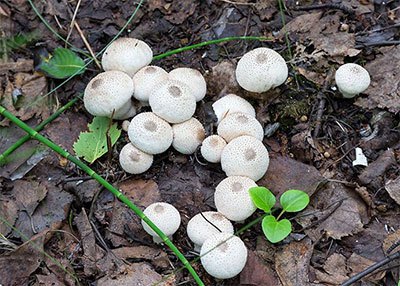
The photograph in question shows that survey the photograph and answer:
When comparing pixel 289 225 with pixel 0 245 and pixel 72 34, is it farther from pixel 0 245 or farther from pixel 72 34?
pixel 72 34

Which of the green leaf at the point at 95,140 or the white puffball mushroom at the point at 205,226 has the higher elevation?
the green leaf at the point at 95,140

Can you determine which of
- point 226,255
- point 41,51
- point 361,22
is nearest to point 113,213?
point 226,255

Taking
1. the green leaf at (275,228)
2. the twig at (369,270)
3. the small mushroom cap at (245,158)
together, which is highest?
the small mushroom cap at (245,158)

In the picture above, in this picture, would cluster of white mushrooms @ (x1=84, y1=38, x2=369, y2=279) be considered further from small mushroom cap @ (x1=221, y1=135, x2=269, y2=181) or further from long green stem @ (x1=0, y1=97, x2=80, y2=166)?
long green stem @ (x1=0, y1=97, x2=80, y2=166)

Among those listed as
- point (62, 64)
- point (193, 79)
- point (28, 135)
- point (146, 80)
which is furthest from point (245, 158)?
point (62, 64)

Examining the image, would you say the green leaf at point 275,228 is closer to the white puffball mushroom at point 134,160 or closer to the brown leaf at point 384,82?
the white puffball mushroom at point 134,160

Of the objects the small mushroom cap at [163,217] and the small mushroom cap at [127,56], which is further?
the small mushroom cap at [127,56]

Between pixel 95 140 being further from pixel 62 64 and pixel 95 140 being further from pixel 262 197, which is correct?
pixel 262 197

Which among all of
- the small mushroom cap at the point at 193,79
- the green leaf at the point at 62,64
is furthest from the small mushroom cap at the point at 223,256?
the green leaf at the point at 62,64
